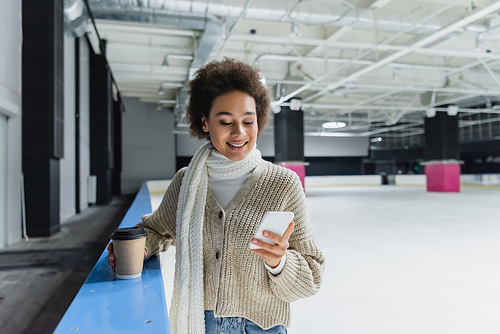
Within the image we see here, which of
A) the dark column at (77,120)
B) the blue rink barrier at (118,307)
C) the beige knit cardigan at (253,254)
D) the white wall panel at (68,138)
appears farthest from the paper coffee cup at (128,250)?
the dark column at (77,120)

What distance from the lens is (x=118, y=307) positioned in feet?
3.64

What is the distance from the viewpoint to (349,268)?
12.6 feet

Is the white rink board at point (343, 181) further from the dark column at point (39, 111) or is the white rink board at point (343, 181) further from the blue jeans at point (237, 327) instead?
the blue jeans at point (237, 327)

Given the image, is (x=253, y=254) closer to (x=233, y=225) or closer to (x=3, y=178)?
(x=233, y=225)

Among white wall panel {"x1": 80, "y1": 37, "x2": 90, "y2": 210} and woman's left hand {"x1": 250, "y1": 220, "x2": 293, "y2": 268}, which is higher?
white wall panel {"x1": 80, "y1": 37, "x2": 90, "y2": 210}

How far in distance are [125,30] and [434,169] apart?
46.5 feet

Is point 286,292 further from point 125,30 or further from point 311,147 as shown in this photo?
point 311,147

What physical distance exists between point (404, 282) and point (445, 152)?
578 inches

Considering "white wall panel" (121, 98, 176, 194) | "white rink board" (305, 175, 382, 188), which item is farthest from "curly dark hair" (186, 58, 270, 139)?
"white rink board" (305, 175, 382, 188)

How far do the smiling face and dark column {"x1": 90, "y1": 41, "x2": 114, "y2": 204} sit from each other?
32.3 feet

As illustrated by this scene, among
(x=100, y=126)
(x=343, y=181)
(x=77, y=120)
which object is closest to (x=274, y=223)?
(x=77, y=120)

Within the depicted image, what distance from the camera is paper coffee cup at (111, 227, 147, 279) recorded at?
50.8 inches

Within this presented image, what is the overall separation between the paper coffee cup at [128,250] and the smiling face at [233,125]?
0.46 meters

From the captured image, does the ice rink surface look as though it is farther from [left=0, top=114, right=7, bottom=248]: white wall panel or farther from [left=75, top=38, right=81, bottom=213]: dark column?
[left=75, top=38, right=81, bottom=213]: dark column
